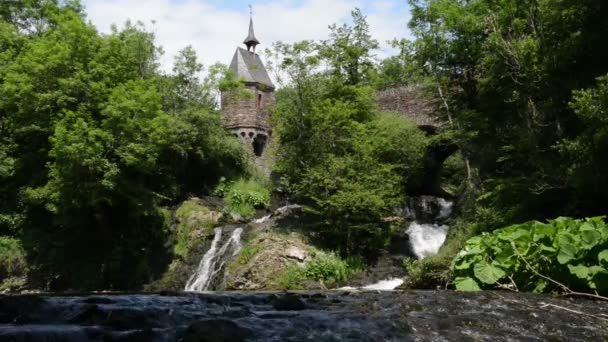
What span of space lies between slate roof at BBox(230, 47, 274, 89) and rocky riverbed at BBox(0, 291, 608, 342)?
95.0 ft

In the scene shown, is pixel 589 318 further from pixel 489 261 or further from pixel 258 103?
pixel 258 103

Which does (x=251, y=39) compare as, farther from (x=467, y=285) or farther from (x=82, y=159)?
(x=467, y=285)

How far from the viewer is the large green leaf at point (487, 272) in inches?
338

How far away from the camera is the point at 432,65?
2094 centimetres

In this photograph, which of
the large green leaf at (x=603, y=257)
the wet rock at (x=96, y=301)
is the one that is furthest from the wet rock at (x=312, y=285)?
the large green leaf at (x=603, y=257)

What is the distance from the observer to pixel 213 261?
18.7m

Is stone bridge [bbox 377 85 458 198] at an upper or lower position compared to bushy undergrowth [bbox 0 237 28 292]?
upper

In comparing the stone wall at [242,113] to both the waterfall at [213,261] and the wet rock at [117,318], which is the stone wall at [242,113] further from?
the wet rock at [117,318]

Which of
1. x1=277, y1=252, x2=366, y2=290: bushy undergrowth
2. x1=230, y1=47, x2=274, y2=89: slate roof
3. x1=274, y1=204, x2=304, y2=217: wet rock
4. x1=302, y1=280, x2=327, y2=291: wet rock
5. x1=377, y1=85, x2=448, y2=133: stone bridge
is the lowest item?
x1=302, y1=280, x2=327, y2=291: wet rock

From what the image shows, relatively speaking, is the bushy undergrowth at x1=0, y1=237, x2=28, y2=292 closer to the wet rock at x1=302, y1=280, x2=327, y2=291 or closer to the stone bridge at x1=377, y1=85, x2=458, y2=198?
the wet rock at x1=302, y1=280, x2=327, y2=291

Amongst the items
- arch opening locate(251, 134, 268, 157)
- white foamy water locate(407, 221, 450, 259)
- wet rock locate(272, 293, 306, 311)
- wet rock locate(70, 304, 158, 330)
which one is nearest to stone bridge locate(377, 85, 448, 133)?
white foamy water locate(407, 221, 450, 259)

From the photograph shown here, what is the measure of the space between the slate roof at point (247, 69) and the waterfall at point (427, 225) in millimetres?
16447

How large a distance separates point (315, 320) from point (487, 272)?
380cm

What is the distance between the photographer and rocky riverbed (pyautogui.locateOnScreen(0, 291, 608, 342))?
5086 mm
